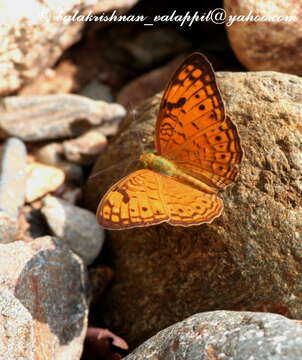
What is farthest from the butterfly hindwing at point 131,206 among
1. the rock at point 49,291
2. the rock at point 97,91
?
the rock at point 97,91

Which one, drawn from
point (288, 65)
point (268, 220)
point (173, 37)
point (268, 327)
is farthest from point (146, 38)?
point (268, 327)

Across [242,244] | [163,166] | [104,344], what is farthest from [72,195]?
[242,244]

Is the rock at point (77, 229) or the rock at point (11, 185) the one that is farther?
the rock at point (77, 229)

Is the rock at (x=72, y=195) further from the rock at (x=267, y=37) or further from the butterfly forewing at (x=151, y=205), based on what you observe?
the rock at (x=267, y=37)

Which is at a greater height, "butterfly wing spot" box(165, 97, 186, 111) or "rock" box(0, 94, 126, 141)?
"butterfly wing spot" box(165, 97, 186, 111)

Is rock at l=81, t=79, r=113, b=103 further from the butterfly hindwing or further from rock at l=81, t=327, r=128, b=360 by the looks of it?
rock at l=81, t=327, r=128, b=360

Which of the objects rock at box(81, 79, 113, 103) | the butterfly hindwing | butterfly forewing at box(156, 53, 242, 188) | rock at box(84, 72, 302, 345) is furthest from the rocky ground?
the butterfly hindwing

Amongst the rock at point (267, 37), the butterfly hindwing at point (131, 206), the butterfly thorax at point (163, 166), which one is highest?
the rock at point (267, 37)
